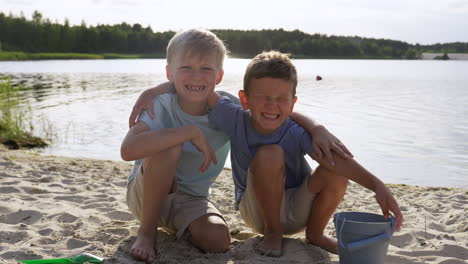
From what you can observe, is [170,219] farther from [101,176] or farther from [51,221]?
[101,176]

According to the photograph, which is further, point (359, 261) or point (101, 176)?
point (101, 176)

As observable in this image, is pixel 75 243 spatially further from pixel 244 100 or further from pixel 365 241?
pixel 365 241

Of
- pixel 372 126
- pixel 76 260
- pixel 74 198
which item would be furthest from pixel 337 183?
pixel 372 126

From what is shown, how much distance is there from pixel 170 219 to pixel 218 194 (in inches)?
57.6

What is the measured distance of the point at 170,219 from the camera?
115 inches

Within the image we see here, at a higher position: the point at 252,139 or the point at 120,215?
the point at 252,139

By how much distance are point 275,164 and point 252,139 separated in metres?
0.29

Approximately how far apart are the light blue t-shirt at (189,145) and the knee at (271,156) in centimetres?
47

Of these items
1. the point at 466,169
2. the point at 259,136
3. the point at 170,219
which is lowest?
the point at 466,169

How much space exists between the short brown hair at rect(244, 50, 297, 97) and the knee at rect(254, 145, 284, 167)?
43 cm

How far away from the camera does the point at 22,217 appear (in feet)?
10.8

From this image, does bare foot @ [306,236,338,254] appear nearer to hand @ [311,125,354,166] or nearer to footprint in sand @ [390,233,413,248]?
footprint in sand @ [390,233,413,248]

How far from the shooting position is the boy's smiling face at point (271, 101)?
2.67 m

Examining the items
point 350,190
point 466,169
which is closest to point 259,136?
point 350,190
